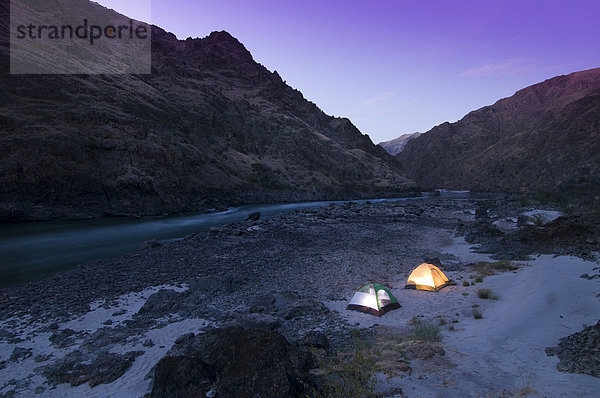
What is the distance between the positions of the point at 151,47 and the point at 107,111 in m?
62.2

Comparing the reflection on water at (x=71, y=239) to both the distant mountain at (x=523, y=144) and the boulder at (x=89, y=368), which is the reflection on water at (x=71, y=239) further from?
the distant mountain at (x=523, y=144)

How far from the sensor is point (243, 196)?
176ft

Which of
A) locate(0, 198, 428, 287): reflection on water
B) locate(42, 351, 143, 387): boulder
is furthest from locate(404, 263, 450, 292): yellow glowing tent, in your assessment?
locate(0, 198, 428, 287): reflection on water

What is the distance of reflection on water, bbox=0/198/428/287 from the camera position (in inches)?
671

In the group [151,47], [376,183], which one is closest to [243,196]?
[376,183]

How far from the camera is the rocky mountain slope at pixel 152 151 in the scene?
103 ft

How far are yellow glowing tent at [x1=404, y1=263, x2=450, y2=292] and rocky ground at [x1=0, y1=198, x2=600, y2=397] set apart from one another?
0.94 m

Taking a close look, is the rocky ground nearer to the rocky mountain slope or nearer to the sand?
the sand

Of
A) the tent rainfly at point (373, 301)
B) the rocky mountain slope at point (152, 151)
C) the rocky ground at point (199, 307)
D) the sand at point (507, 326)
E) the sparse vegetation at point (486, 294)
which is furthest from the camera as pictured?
the rocky mountain slope at point (152, 151)

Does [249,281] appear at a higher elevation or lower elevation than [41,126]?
lower

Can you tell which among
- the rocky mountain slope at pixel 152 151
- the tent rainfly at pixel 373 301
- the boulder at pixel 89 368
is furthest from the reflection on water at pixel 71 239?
the tent rainfly at pixel 373 301

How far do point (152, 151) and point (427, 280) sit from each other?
1582 inches

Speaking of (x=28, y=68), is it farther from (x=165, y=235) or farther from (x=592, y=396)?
(x=592, y=396)

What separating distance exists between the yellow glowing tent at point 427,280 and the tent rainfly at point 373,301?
7.38 ft
